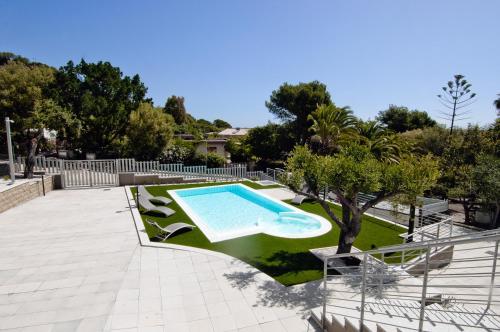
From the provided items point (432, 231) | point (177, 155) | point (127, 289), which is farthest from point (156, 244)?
point (177, 155)

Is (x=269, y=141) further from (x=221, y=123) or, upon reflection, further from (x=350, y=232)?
(x=221, y=123)

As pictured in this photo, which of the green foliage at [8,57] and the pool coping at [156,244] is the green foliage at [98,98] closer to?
the pool coping at [156,244]

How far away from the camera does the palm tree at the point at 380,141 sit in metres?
9.62

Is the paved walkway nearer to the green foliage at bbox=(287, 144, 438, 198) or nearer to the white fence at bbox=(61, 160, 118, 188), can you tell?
the green foliage at bbox=(287, 144, 438, 198)

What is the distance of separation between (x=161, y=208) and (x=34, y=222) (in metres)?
4.88

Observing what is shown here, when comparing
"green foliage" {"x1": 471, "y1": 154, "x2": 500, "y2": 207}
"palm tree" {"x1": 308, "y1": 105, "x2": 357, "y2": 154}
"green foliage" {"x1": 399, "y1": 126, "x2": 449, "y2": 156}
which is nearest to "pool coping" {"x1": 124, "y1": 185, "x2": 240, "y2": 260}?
"palm tree" {"x1": 308, "y1": 105, "x2": 357, "y2": 154}

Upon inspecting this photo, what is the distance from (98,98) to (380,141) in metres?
22.7

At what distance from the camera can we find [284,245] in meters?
9.62

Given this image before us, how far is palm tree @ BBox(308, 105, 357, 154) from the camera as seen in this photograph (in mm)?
11258

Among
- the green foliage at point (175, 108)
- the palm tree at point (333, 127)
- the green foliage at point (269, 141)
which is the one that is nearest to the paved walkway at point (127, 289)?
the palm tree at point (333, 127)

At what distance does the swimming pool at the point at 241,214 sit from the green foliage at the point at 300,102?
1562 cm

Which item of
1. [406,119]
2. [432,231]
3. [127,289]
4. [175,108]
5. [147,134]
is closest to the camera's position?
[127,289]

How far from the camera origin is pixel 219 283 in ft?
23.3

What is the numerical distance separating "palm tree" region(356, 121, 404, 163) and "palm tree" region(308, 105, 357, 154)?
0.58m
